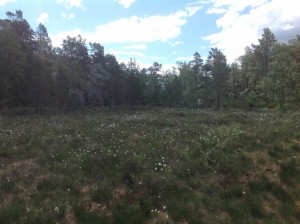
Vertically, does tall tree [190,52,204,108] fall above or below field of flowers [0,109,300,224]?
above

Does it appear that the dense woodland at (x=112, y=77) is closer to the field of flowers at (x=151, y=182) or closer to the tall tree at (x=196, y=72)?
the tall tree at (x=196, y=72)

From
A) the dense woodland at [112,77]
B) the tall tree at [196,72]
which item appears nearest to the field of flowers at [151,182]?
the dense woodland at [112,77]

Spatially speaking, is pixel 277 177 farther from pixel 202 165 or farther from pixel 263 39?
pixel 263 39

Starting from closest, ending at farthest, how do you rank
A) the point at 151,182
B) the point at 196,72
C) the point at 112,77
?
1. the point at 151,182
2. the point at 112,77
3. the point at 196,72

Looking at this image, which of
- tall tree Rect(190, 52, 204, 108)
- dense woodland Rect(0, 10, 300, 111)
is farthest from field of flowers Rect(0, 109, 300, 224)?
tall tree Rect(190, 52, 204, 108)

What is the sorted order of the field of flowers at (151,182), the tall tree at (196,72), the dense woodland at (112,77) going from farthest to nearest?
1. the tall tree at (196,72)
2. the dense woodland at (112,77)
3. the field of flowers at (151,182)

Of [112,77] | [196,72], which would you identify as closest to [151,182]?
[112,77]

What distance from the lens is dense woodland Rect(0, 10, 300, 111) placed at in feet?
151

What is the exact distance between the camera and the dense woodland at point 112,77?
151ft

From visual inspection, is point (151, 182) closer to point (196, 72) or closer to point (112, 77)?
point (112, 77)

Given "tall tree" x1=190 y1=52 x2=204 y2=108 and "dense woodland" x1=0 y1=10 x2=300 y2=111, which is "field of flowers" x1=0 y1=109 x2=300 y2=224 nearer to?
"dense woodland" x1=0 y1=10 x2=300 y2=111

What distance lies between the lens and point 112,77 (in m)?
71.8

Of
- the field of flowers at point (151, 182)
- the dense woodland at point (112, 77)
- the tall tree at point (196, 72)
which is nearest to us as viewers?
the field of flowers at point (151, 182)

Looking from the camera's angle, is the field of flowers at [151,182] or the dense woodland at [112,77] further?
the dense woodland at [112,77]
